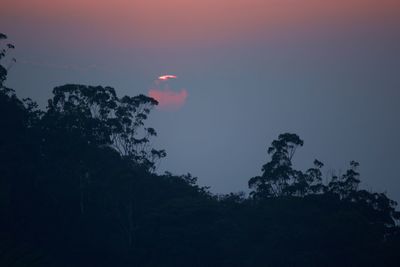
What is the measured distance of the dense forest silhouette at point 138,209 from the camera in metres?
39.4

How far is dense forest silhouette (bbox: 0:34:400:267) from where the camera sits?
39438 millimetres

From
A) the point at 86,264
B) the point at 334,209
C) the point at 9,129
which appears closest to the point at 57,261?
→ the point at 86,264

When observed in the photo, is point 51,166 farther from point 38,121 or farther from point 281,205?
point 281,205

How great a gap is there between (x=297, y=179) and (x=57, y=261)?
14.2m

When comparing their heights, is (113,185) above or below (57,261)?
above

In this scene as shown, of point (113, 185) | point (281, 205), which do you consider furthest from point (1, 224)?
point (281, 205)

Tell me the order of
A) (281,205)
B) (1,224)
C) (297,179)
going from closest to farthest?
(1,224), (281,205), (297,179)

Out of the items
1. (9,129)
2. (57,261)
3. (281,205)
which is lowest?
(57,261)

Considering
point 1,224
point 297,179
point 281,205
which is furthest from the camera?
point 297,179

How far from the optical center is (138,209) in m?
42.3

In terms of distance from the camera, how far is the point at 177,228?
131 ft

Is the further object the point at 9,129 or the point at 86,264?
the point at 9,129

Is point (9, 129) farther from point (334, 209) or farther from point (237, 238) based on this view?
point (334, 209)

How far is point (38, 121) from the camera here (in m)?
44.5
